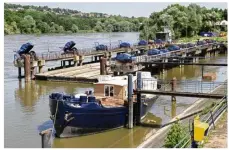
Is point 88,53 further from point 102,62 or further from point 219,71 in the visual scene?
point 219,71

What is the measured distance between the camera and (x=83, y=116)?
2264 cm

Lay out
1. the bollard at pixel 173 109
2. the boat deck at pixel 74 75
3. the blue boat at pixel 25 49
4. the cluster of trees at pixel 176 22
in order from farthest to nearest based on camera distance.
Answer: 1. the cluster of trees at pixel 176 22
2. the blue boat at pixel 25 49
3. the boat deck at pixel 74 75
4. the bollard at pixel 173 109

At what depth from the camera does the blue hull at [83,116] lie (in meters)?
22.2

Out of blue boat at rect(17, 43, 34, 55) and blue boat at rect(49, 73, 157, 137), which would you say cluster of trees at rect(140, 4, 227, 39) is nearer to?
blue boat at rect(17, 43, 34, 55)

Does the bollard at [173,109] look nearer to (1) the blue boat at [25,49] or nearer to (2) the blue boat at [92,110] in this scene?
(2) the blue boat at [92,110]

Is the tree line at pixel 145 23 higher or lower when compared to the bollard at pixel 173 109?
higher

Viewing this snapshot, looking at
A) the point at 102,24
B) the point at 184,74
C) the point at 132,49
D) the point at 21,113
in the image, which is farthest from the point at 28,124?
the point at 102,24

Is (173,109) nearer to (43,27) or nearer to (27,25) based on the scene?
(27,25)

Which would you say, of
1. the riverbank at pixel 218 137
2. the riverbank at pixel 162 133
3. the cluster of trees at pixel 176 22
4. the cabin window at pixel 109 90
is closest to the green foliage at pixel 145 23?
the cluster of trees at pixel 176 22

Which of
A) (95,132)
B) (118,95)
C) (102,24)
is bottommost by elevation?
(95,132)

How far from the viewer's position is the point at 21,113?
28.8 meters

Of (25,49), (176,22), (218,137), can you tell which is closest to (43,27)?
(176,22)

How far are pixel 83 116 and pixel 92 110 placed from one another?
0.58 metres

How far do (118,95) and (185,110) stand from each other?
548 cm
